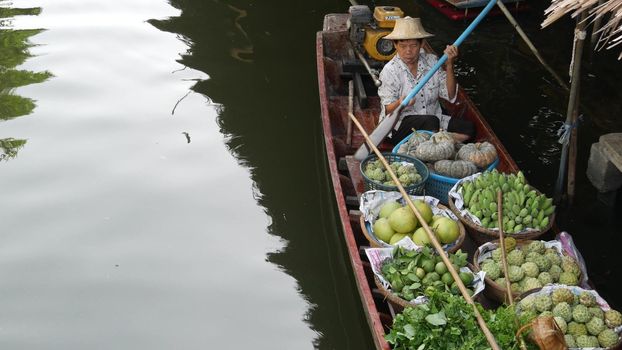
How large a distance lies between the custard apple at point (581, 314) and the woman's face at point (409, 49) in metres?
2.51

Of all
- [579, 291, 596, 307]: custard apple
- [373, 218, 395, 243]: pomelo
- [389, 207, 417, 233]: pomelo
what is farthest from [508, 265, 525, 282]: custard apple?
[373, 218, 395, 243]: pomelo

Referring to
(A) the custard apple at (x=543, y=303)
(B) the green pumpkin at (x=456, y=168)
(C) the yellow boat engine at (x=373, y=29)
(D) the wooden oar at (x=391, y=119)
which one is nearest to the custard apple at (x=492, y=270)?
(A) the custard apple at (x=543, y=303)

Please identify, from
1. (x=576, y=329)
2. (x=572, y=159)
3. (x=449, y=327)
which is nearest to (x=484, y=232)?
(x=576, y=329)

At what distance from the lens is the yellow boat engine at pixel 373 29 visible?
6453 millimetres

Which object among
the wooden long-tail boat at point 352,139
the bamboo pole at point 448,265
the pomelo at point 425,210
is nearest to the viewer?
the bamboo pole at point 448,265

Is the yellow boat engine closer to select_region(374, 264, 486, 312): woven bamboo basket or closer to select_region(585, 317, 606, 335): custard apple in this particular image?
select_region(374, 264, 486, 312): woven bamboo basket

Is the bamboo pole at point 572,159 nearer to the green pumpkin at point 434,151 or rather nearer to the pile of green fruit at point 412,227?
the green pumpkin at point 434,151

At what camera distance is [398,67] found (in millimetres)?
5270

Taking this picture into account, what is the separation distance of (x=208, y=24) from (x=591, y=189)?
595 centimetres

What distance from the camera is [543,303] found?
328cm

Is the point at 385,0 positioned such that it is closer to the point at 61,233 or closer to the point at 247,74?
the point at 247,74

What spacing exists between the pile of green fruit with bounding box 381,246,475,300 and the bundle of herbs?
0.33m

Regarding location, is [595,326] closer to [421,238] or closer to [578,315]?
[578,315]

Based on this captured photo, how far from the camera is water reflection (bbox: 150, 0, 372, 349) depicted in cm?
488
